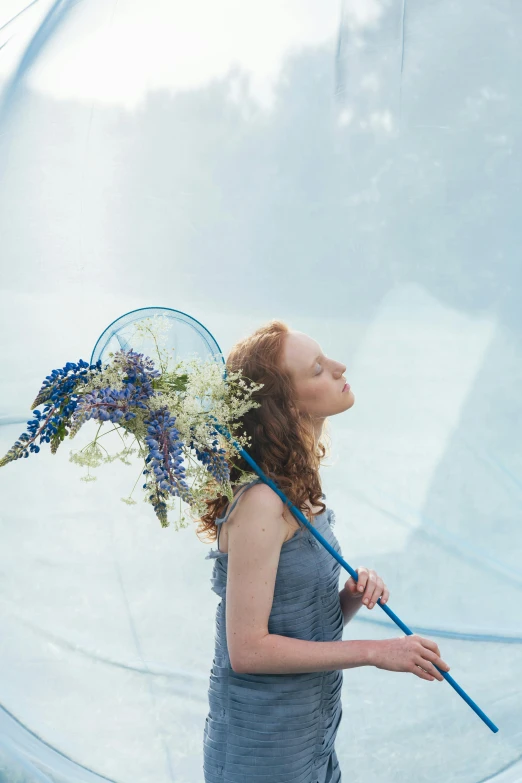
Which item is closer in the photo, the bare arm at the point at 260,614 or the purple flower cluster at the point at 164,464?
the purple flower cluster at the point at 164,464

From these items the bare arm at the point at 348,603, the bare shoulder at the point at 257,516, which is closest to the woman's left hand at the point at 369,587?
the bare arm at the point at 348,603

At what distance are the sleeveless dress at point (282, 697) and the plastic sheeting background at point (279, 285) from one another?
6.14 ft

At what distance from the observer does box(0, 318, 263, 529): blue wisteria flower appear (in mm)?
1429

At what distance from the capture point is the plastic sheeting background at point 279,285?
3.60 m

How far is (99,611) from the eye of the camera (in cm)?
375

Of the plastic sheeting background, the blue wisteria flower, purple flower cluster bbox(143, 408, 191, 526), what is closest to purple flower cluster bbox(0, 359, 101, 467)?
the blue wisteria flower

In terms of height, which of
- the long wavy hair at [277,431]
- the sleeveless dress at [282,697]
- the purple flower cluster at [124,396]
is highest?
the purple flower cluster at [124,396]

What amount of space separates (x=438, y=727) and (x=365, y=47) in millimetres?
2953

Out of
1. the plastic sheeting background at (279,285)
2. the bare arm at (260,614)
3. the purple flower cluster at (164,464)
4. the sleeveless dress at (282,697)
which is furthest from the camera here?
the plastic sheeting background at (279,285)

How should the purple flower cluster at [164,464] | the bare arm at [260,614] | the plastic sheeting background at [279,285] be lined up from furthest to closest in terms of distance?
the plastic sheeting background at [279,285]
the bare arm at [260,614]
the purple flower cluster at [164,464]

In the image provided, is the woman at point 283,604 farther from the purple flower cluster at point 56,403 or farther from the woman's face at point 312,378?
the purple flower cluster at point 56,403

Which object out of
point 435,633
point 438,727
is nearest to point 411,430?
point 435,633

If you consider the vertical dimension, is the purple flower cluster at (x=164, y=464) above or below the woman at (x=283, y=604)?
above

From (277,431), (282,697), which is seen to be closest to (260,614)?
(282,697)
